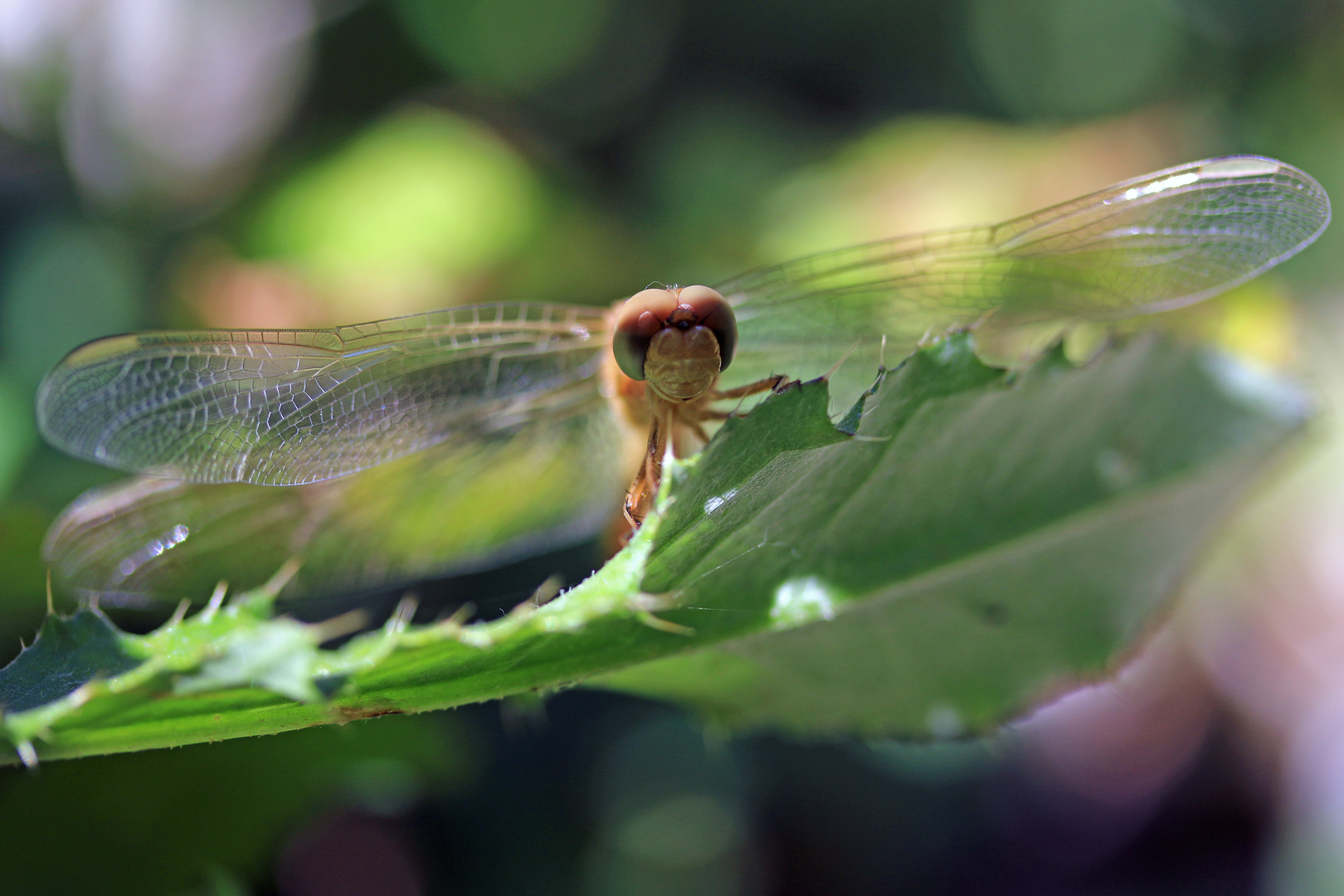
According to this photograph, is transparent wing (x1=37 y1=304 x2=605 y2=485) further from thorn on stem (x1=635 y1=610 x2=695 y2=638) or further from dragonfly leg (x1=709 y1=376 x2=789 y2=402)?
thorn on stem (x1=635 y1=610 x2=695 y2=638)

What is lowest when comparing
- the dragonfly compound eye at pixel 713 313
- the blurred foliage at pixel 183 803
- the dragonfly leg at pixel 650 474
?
the blurred foliage at pixel 183 803

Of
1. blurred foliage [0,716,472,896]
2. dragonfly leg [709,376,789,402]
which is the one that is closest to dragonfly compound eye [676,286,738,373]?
dragonfly leg [709,376,789,402]

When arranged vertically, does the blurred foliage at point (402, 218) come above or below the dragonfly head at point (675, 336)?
above

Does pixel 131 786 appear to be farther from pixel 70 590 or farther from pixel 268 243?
pixel 268 243

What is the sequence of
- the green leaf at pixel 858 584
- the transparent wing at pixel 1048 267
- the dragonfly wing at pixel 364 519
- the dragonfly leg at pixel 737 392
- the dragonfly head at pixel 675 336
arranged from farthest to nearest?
the dragonfly wing at pixel 364 519 < the dragonfly leg at pixel 737 392 < the transparent wing at pixel 1048 267 < the dragonfly head at pixel 675 336 < the green leaf at pixel 858 584

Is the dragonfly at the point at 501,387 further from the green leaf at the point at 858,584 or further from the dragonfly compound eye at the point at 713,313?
the green leaf at the point at 858,584

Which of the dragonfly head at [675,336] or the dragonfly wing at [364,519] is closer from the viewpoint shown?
the dragonfly head at [675,336]

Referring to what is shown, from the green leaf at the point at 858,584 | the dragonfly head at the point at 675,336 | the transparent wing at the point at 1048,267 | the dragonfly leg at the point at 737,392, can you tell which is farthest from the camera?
the dragonfly leg at the point at 737,392

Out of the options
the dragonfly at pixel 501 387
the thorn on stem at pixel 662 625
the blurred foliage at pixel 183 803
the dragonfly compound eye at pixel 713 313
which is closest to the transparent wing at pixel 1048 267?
the dragonfly at pixel 501 387
